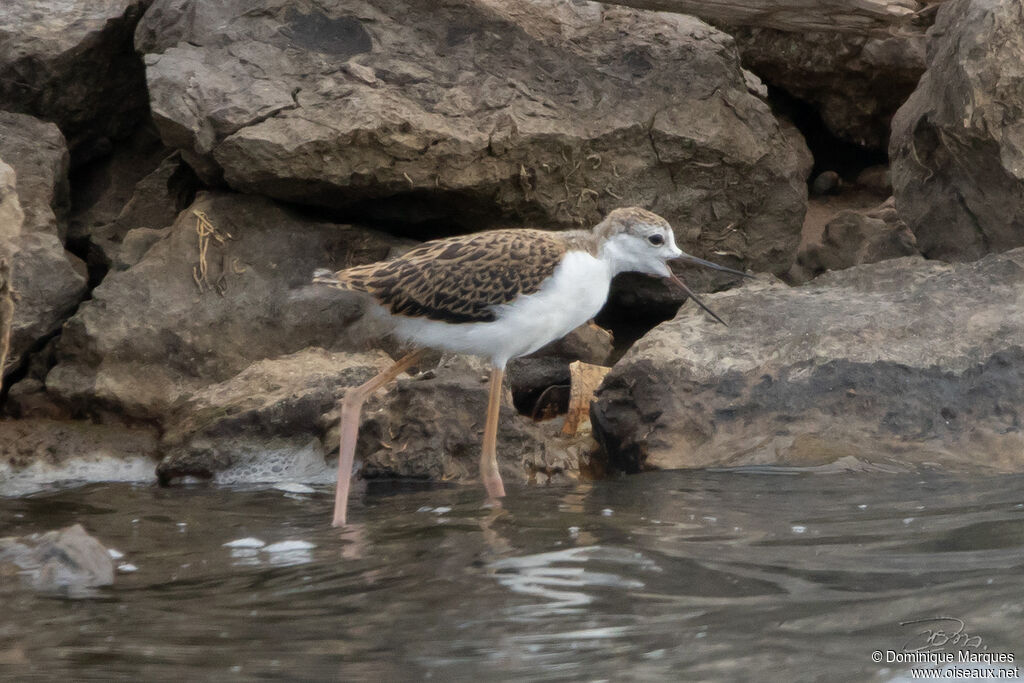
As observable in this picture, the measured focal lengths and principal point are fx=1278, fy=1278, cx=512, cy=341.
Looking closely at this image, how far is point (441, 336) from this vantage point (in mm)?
6277

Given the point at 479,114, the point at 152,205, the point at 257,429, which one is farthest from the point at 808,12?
the point at 152,205

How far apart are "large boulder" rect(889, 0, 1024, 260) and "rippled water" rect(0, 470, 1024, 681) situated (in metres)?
2.45

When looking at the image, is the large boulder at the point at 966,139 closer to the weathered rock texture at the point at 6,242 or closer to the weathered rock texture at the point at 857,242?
the weathered rock texture at the point at 857,242

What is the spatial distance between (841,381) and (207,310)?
12.3 ft

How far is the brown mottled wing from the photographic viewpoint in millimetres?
6160

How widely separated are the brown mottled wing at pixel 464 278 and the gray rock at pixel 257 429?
996mm

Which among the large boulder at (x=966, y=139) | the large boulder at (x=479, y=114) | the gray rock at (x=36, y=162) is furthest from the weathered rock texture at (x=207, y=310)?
the large boulder at (x=966, y=139)

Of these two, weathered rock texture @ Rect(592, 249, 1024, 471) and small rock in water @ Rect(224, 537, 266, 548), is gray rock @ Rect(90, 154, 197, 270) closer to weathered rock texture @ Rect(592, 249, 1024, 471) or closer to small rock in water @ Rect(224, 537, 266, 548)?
weathered rock texture @ Rect(592, 249, 1024, 471)

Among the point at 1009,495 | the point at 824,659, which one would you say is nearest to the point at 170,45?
the point at 1009,495

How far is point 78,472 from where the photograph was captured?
713 centimetres

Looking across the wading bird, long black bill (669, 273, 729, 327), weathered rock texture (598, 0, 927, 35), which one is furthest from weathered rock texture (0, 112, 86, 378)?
weathered rock texture (598, 0, 927, 35)

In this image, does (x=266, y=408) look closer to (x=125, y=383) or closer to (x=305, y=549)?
(x=125, y=383)

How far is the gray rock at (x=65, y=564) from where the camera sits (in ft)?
14.9
